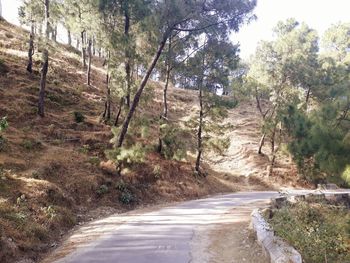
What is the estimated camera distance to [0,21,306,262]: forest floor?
39.2ft

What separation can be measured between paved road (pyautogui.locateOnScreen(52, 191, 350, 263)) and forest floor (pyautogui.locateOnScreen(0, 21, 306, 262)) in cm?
130

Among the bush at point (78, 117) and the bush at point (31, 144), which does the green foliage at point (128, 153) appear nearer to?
the bush at point (31, 144)

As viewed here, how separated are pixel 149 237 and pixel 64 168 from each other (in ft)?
25.9

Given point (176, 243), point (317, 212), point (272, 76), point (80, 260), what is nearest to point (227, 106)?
point (272, 76)

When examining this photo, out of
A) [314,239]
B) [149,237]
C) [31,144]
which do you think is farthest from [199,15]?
[314,239]

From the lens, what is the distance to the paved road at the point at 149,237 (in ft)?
30.6

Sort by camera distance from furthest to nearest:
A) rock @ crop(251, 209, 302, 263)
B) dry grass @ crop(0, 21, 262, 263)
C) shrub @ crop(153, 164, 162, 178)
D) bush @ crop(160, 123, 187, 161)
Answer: bush @ crop(160, 123, 187, 161) < shrub @ crop(153, 164, 162, 178) < dry grass @ crop(0, 21, 262, 263) < rock @ crop(251, 209, 302, 263)

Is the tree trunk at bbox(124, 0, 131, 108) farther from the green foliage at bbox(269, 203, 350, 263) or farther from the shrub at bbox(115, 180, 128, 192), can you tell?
the green foliage at bbox(269, 203, 350, 263)

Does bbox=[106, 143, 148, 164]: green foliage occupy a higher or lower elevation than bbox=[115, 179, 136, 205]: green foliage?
higher

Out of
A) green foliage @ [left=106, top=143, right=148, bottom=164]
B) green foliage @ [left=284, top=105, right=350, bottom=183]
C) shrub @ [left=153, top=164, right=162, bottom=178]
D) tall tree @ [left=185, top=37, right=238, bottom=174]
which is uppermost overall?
tall tree @ [left=185, top=37, right=238, bottom=174]

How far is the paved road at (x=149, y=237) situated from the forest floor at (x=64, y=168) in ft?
4.28

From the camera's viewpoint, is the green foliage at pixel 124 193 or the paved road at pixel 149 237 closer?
the paved road at pixel 149 237

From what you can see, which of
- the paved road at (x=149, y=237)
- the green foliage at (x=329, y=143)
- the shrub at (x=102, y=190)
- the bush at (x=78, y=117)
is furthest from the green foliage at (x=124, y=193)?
the bush at (x=78, y=117)

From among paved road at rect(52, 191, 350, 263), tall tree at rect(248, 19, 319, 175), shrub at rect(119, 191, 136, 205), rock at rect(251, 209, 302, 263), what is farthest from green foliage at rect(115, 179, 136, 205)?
tall tree at rect(248, 19, 319, 175)
